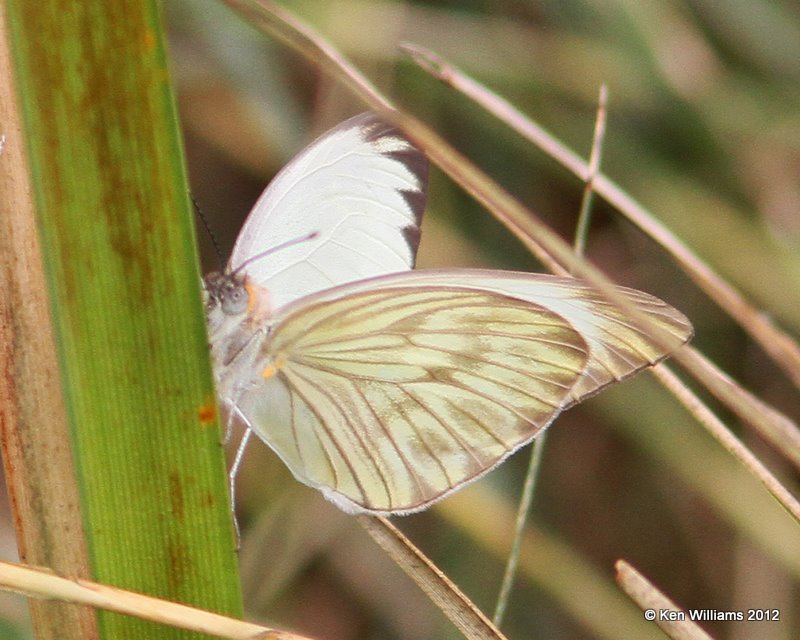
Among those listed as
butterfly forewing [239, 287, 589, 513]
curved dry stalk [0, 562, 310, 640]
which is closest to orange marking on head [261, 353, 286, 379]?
butterfly forewing [239, 287, 589, 513]

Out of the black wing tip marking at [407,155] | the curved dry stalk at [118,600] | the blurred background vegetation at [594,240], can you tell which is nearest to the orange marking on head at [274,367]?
the black wing tip marking at [407,155]

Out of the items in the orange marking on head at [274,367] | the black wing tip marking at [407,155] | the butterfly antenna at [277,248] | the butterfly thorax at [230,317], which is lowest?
the orange marking on head at [274,367]

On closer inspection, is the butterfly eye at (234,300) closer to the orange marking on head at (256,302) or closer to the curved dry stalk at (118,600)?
the orange marking on head at (256,302)

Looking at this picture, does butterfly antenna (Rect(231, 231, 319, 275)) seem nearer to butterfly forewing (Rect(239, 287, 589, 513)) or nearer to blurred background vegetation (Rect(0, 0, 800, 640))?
butterfly forewing (Rect(239, 287, 589, 513))

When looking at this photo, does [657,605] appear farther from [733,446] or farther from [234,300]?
[234,300]

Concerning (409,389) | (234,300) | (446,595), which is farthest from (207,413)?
(409,389)

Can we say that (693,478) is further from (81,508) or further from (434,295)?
(81,508)
